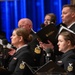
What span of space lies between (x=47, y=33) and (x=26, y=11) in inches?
78.8

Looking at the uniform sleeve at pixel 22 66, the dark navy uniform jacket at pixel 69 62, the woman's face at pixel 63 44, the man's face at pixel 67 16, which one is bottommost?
the uniform sleeve at pixel 22 66

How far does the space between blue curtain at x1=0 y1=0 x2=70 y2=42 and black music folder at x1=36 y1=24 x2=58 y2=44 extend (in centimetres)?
190

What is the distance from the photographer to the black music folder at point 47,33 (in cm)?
293

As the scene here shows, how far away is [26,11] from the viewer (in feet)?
16.0

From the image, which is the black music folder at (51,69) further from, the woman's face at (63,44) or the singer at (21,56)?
the woman's face at (63,44)

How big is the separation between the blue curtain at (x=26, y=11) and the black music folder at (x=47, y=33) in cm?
190

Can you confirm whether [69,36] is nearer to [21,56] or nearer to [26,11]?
[21,56]

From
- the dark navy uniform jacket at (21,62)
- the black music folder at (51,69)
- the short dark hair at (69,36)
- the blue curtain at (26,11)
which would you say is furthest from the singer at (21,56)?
the blue curtain at (26,11)

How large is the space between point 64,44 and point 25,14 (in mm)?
2281

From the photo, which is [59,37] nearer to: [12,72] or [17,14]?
[12,72]

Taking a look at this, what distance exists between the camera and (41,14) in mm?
4891

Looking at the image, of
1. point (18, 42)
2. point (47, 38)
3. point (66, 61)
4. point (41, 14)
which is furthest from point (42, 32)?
point (41, 14)

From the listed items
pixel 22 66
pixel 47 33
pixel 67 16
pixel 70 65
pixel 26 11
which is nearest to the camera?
pixel 70 65

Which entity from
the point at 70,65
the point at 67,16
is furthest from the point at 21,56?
the point at 67,16
